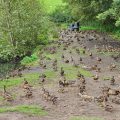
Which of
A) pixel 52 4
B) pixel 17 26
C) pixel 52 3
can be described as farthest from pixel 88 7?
pixel 52 3

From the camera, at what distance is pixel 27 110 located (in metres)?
18.4

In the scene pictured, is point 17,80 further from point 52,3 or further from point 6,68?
point 52,3

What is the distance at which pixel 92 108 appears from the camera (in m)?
18.5

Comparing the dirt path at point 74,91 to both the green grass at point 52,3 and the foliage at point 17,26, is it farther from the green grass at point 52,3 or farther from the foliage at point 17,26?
the green grass at point 52,3

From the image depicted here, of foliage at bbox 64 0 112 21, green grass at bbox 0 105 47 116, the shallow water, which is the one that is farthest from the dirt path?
foliage at bbox 64 0 112 21

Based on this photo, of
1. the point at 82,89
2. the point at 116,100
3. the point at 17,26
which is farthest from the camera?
the point at 17,26

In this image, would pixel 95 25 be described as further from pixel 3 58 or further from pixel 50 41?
pixel 3 58

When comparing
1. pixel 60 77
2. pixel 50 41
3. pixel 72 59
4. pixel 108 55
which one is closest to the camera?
pixel 60 77

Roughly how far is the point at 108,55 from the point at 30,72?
7.43 meters

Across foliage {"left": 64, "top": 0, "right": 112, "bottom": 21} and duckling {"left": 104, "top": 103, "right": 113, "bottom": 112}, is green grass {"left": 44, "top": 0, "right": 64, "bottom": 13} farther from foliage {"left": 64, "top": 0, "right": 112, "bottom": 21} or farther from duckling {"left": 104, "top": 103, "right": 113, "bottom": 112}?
Result: duckling {"left": 104, "top": 103, "right": 113, "bottom": 112}

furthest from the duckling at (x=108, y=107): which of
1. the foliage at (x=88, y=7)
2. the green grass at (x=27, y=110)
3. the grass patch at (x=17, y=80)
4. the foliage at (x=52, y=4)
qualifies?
the foliage at (x=52, y=4)

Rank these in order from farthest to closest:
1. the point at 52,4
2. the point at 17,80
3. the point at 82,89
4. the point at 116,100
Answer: the point at 52,4, the point at 17,80, the point at 82,89, the point at 116,100

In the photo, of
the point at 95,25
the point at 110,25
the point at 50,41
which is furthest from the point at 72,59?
the point at 95,25

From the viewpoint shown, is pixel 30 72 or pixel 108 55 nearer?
pixel 30 72
